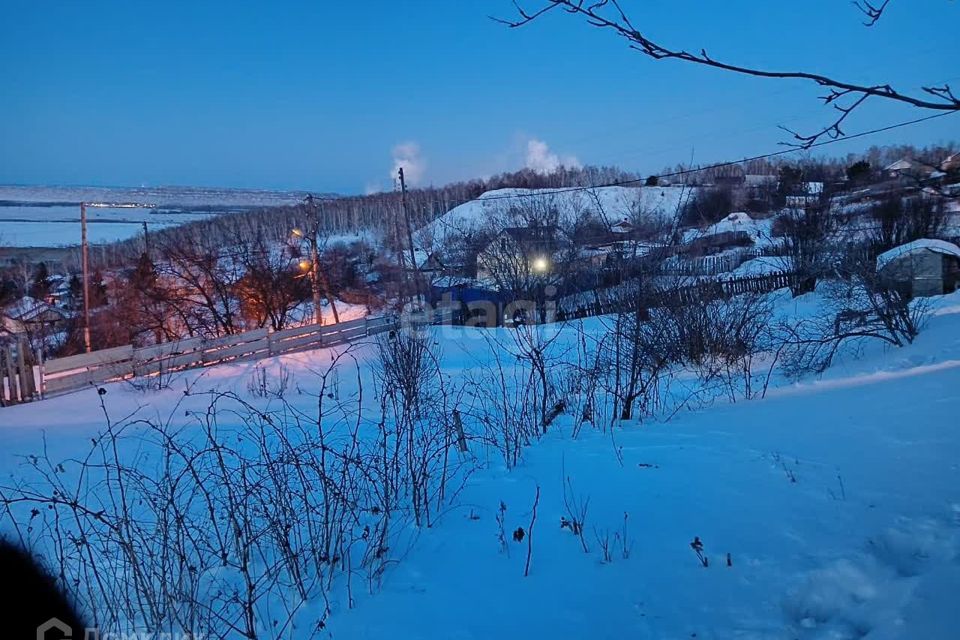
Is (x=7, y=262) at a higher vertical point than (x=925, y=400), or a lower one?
higher

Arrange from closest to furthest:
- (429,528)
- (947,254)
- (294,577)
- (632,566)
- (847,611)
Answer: (847,611), (632,566), (294,577), (429,528), (947,254)

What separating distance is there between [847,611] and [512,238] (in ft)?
83.1

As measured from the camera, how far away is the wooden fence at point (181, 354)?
46.2 feet

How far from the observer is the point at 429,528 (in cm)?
364

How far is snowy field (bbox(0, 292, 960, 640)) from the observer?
238 centimetres

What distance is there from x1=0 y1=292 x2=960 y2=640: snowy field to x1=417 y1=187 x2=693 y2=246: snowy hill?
18765mm

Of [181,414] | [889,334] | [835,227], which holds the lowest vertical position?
[181,414]

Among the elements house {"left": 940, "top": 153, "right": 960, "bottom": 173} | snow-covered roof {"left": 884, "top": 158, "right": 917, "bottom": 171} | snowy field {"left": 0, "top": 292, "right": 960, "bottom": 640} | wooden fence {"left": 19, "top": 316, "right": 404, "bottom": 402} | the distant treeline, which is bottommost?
wooden fence {"left": 19, "top": 316, "right": 404, "bottom": 402}

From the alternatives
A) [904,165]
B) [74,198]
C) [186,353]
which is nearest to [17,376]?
[186,353]

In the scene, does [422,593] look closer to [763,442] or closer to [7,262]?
[763,442]

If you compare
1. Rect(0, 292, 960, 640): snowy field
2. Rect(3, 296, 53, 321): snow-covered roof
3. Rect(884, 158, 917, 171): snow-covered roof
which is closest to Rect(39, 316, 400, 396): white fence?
Rect(0, 292, 960, 640): snowy field

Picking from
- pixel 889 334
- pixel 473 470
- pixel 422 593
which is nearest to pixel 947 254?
pixel 889 334

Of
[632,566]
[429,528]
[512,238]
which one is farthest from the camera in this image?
[512,238]

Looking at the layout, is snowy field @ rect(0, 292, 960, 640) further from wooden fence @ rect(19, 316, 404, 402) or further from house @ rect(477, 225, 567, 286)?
house @ rect(477, 225, 567, 286)
